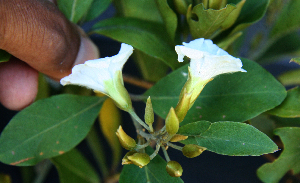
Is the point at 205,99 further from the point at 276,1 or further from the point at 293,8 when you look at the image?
the point at 276,1

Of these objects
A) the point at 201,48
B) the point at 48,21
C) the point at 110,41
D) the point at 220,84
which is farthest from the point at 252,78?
the point at 110,41

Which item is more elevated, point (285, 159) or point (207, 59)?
point (207, 59)

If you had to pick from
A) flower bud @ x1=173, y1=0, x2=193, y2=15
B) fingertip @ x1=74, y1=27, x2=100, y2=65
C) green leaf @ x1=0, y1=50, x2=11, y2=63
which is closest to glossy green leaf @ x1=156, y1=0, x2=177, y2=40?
flower bud @ x1=173, y1=0, x2=193, y2=15

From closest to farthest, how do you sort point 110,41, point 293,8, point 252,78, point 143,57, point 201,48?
1. point 201,48
2. point 252,78
3. point 293,8
4. point 143,57
5. point 110,41

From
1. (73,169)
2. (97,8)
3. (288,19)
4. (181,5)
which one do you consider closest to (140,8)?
(97,8)

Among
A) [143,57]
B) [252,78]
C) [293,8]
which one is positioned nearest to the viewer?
[252,78]

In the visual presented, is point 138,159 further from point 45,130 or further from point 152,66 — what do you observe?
point 152,66
